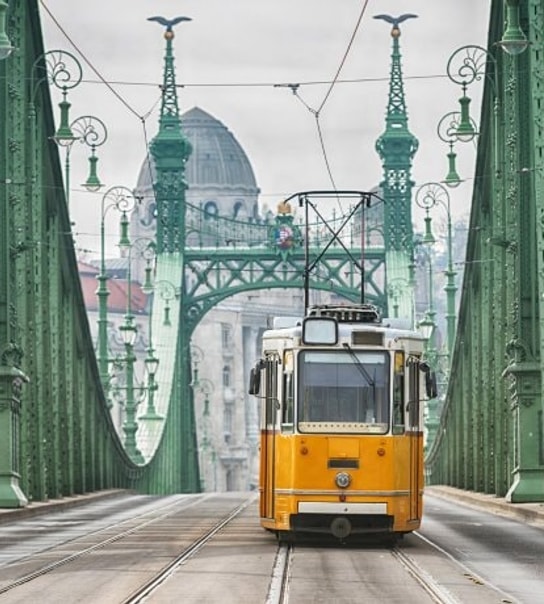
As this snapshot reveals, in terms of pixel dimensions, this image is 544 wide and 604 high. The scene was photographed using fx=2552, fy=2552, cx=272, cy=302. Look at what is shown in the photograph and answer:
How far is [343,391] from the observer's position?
31.4 metres

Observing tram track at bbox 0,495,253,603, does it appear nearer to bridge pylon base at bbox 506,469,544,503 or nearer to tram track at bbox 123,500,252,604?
tram track at bbox 123,500,252,604

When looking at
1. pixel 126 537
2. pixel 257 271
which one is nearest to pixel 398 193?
pixel 257 271

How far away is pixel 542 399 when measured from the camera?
45812 millimetres

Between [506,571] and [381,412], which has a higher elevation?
[381,412]

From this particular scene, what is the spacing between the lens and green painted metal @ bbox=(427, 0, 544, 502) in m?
45.8

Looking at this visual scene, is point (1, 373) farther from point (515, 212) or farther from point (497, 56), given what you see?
point (497, 56)

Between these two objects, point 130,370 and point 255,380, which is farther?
point 130,370

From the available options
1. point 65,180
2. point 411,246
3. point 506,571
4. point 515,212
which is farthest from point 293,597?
point 411,246

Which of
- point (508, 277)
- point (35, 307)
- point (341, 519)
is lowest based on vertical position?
point (341, 519)

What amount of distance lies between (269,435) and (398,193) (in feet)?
224

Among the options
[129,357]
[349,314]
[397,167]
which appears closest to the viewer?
[349,314]

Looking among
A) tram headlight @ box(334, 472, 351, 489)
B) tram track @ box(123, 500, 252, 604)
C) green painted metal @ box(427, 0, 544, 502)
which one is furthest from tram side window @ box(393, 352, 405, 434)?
green painted metal @ box(427, 0, 544, 502)

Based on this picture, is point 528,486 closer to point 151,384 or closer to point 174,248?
point 151,384

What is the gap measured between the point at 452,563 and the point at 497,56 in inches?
1009
